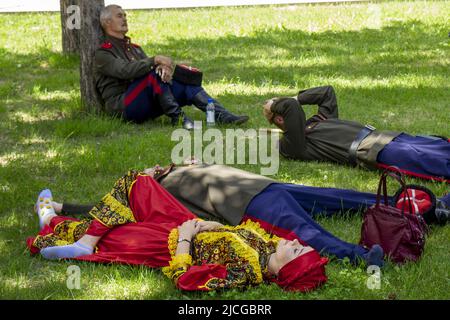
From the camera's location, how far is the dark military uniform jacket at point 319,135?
21.5 ft

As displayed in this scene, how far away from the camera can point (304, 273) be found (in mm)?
4395

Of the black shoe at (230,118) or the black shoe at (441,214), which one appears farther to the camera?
the black shoe at (230,118)

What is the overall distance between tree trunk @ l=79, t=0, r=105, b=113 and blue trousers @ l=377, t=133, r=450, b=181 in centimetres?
331

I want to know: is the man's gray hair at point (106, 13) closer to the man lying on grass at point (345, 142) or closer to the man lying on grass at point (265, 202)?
the man lying on grass at point (345, 142)

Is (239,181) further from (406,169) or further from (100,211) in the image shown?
(406,169)

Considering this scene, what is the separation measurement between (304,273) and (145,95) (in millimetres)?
4099

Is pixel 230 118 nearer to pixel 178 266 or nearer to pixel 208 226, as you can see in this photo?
pixel 208 226

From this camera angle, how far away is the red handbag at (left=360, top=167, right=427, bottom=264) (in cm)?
477

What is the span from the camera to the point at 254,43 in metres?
11.7

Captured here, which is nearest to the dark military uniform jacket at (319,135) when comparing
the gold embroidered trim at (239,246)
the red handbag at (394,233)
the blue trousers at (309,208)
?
the blue trousers at (309,208)

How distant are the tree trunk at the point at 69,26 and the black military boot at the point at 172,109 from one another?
7.91 ft

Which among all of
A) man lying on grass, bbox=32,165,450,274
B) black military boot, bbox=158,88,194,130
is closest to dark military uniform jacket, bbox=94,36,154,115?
black military boot, bbox=158,88,194,130

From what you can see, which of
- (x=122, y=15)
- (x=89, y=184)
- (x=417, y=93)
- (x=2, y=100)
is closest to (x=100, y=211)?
(x=89, y=184)

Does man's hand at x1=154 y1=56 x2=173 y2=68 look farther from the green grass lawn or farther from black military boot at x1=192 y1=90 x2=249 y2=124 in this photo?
the green grass lawn
